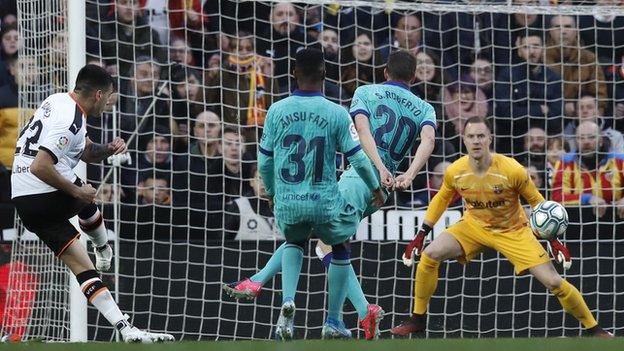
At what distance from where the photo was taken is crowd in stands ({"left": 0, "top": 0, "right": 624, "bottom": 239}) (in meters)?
11.8

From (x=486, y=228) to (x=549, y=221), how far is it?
60 cm

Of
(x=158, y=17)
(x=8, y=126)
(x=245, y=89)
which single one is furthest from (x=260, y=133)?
(x=8, y=126)

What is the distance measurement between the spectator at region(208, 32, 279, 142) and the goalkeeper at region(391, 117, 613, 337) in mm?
2518

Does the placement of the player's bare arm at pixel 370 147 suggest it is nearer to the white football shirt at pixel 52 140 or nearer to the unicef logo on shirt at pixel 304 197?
the unicef logo on shirt at pixel 304 197

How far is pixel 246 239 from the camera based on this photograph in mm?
11383

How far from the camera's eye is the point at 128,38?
39.5ft

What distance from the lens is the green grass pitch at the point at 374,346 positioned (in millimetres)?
6301

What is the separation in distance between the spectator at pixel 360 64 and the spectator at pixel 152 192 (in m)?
1.95

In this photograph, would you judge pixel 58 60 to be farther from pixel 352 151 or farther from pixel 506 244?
pixel 506 244

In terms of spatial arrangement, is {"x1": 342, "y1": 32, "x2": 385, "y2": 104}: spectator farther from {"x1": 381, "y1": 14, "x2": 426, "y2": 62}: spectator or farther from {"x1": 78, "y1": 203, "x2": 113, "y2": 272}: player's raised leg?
{"x1": 78, "y1": 203, "x2": 113, "y2": 272}: player's raised leg

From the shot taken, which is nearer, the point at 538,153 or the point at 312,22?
the point at 538,153

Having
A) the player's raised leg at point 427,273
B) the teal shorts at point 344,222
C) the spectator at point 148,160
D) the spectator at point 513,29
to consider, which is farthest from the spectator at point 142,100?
the teal shorts at point 344,222

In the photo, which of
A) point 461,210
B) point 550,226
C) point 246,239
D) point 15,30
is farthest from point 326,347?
point 15,30

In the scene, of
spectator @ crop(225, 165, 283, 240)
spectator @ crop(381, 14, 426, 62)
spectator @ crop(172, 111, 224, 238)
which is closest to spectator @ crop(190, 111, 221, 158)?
spectator @ crop(172, 111, 224, 238)
